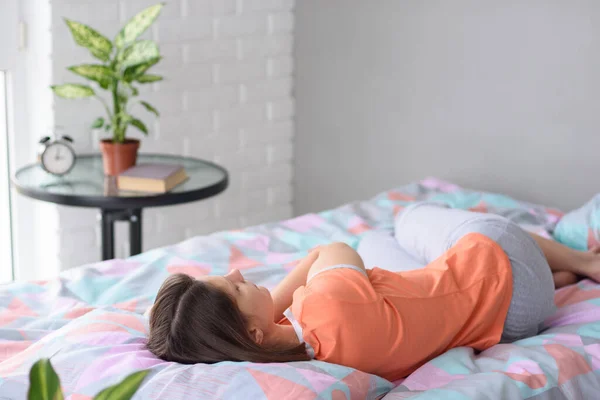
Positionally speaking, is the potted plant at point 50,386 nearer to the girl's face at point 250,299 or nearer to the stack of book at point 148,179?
the girl's face at point 250,299

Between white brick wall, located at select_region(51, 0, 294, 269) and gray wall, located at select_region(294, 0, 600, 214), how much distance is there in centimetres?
12

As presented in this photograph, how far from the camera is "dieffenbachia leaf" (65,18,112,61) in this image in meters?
2.29

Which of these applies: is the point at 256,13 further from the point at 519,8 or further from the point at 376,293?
the point at 376,293

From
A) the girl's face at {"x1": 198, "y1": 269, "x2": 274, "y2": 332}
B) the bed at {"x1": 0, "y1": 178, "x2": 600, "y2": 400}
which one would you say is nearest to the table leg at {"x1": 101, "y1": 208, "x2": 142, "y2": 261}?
the bed at {"x1": 0, "y1": 178, "x2": 600, "y2": 400}

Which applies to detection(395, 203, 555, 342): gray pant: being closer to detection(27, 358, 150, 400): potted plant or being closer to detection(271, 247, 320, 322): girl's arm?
detection(271, 247, 320, 322): girl's arm

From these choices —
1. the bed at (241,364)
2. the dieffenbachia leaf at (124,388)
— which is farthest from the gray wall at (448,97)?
the dieffenbachia leaf at (124,388)

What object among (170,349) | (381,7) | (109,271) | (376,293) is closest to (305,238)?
(109,271)

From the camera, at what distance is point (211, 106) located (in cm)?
Answer: 302

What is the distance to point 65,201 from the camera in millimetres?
2168

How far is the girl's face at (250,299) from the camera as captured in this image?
4.25 ft

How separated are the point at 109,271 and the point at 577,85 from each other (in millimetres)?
1516

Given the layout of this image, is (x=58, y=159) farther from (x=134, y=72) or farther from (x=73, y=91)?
(x=134, y=72)

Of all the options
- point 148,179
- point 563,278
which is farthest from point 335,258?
point 148,179

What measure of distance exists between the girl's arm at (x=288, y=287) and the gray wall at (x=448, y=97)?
3.84ft
